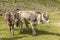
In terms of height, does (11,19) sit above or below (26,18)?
below

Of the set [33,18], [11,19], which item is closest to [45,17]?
[33,18]

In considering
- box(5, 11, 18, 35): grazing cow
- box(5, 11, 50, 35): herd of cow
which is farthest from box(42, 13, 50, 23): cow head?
box(5, 11, 18, 35): grazing cow

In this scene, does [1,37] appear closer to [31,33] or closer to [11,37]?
[11,37]

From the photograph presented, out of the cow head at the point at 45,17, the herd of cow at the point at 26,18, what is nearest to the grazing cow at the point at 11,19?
the herd of cow at the point at 26,18

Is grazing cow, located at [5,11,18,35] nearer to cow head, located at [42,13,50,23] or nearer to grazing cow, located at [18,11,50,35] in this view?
grazing cow, located at [18,11,50,35]

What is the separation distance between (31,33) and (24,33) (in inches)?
36.9

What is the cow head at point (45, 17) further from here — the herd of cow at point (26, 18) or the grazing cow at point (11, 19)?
the grazing cow at point (11, 19)

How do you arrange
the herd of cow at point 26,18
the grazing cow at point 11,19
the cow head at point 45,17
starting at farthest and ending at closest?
1. the grazing cow at point 11,19
2. the herd of cow at point 26,18
3. the cow head at point 45,17

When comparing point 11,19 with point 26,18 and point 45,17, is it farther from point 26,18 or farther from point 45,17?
point 45,17

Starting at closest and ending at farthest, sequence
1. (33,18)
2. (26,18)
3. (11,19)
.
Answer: (33,18) < (11,19) < (26,18)

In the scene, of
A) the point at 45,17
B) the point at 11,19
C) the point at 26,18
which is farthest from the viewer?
the point at 26,18

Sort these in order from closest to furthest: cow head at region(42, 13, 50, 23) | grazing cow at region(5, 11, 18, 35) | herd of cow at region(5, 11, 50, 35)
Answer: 1. cow head at region(42, 13, 50, 23)
2. herd of cow at region(5, 11, 50, 35)
3. grazing cow at region(5, 11, 18, 35)

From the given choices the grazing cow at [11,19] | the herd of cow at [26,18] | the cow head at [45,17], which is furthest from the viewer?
the grazing cow at [11,19]

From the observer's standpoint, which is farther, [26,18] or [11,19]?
[26,18]
